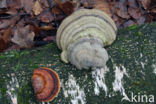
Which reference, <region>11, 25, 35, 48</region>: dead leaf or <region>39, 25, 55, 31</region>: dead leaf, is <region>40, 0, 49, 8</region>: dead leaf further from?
<region>11, 25, 35, 48</region>: dead leaf

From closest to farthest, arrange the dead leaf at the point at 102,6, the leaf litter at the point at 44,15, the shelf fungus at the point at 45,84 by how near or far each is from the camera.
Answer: the shelf fungus at the point at 45,84 < the leaf litter at the point at 44,15 < the dead leaf at the point at 102,6

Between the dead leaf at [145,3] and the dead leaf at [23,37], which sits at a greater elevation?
the dead leaf at [145,3]

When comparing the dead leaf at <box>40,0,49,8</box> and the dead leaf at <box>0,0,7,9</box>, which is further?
the dead leaf at <box>40,0,49,8</box>

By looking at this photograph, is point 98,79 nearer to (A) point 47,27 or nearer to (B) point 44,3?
(A) point 47,27

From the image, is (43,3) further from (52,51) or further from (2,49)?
(52,51)

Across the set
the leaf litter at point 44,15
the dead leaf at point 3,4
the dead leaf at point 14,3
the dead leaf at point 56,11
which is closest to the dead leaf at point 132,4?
the leaf litter at point 44,15

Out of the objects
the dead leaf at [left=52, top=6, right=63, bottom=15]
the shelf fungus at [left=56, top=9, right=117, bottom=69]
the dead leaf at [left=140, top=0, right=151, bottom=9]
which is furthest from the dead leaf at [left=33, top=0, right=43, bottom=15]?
the dead leaf at [left=140, top=0, right=151, bottom=9]

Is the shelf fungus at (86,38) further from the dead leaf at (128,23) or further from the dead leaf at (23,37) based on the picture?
the dead leaf at (128,23)
